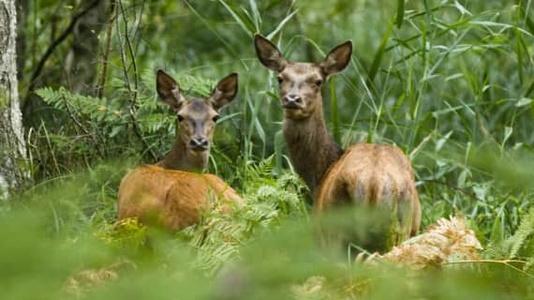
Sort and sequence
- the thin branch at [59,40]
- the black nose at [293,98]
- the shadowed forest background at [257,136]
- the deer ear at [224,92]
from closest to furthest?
the shadowed forest background at [257,136] → the black nose at [293,98] → the deer ear at [224,92] → the thin branch at [59,40]

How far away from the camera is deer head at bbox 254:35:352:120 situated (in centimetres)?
805

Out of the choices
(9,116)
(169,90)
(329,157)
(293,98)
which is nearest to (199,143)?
(169,90)

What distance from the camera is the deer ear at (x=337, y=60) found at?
8.38 m

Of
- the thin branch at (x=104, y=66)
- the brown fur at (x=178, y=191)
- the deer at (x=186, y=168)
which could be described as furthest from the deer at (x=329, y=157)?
the thin branch at (x=104, y=66)

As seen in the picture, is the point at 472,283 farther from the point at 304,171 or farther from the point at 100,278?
the point at 304,171

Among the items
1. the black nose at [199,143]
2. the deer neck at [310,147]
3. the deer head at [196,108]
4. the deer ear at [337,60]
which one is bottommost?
the deer neck at [310,147]

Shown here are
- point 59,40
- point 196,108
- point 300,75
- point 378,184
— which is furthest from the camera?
point 59,40

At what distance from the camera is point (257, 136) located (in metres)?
8.51

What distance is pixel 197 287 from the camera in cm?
176

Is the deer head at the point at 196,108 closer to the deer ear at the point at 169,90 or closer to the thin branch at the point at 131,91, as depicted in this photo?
the deer ear at the point at 169,90

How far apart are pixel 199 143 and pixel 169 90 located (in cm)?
58

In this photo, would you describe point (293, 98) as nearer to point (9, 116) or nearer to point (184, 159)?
point (184, 159)

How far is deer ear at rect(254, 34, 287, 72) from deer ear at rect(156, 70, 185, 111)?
58 centimetres

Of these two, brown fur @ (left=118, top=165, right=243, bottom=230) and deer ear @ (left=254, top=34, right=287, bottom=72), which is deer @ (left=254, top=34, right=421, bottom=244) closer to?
deer ear @ (left=254, top=34, right=287, bottom=72)
